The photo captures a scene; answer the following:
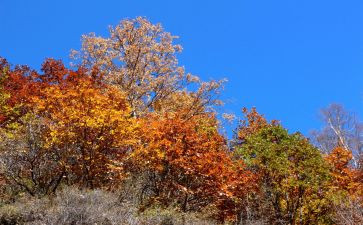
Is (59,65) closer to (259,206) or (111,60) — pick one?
(111,60)

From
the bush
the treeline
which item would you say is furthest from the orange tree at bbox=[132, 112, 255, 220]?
the bush

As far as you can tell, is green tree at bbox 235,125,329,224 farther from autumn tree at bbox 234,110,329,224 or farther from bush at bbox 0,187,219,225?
bush at bbox 0,187,219,225

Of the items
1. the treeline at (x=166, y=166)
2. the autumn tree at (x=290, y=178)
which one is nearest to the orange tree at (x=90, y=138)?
the treeline at (x=166, y=166)

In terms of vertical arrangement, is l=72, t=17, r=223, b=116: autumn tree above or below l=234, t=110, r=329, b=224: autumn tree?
above

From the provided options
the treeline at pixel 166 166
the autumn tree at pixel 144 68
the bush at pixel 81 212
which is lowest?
the bush at pixel 81 212

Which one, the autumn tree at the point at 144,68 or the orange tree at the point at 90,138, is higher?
the autumn tree at the point at 144,68

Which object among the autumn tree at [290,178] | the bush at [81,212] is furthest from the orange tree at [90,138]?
the autumn tree at [290,178]

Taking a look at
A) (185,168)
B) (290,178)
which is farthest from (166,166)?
(290,178)

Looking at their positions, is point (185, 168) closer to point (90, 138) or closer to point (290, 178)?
point (90, 138)

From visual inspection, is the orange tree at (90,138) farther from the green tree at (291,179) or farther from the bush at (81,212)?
the green tree at (291,179)

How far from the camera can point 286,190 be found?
45.3 ft

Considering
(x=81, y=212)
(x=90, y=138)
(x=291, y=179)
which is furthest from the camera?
(x=90, y=138)

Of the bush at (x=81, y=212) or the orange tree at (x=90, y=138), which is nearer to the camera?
the bush at (x=81, y=212)

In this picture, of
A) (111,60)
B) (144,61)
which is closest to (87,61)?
(111,60)
